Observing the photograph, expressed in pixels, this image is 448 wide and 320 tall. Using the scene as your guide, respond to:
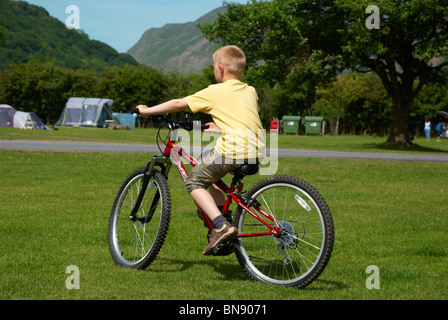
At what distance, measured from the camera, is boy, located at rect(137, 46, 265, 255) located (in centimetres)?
477

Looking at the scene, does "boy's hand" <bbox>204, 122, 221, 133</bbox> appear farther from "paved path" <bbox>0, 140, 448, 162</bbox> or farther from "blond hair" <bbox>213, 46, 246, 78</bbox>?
"paved path" <bbox>0, 140, 448, 162</bbox>

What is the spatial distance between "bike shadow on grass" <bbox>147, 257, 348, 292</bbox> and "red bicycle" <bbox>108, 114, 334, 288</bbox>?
151 mm

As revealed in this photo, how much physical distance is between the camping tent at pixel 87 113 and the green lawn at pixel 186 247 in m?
44.3

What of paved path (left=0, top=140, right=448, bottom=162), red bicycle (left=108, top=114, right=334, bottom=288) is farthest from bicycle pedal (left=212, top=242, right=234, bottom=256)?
paved path (left=0, top=140, right=448, bottom=162)

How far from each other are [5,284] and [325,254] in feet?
8.19

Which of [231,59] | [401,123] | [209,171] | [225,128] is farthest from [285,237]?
[401,123]

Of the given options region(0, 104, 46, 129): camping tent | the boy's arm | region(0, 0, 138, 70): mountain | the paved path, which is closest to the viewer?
the boy's arm

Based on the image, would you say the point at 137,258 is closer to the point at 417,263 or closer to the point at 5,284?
the point at 5,284

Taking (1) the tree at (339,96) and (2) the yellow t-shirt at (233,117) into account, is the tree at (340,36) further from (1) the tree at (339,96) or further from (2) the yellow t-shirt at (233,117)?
(1) the tree at (339,96)

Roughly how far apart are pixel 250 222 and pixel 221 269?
0.62 m

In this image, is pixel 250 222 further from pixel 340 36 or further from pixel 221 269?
pixel 340 36

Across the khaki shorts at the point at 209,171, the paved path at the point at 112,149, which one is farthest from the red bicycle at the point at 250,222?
the paved path at the point at 112,149
